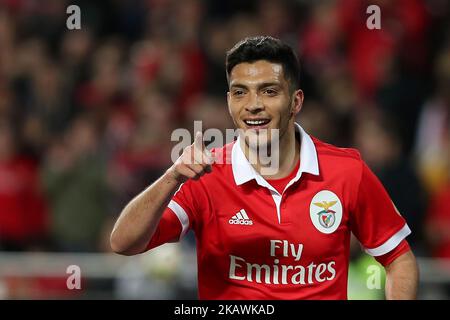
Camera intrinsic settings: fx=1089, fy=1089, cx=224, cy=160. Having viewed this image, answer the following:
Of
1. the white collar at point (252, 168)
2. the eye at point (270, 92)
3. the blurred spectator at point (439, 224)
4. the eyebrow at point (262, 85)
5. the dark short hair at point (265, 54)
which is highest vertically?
the dark short hair at point (265, 54)

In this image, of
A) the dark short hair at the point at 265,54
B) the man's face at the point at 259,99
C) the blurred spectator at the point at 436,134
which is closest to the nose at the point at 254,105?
the man's face at the point at 259,99

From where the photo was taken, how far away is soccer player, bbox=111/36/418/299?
4172 mm

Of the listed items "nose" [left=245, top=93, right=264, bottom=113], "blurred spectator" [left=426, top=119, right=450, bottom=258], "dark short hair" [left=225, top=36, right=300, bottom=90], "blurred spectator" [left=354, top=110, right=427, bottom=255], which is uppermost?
"dark short hair" [left=225, top=36, right=300, bottom=90]

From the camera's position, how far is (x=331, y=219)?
4.23 meters

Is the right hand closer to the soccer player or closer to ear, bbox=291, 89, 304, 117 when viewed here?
the soccer player

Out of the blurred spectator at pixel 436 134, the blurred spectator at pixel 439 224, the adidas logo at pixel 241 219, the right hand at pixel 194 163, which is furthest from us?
the blurred spectator at pixel 436 134

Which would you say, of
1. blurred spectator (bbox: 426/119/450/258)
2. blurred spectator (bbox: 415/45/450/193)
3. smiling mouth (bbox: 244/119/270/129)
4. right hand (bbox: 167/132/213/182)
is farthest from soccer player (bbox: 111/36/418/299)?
blurred spectator (bbox: 415/45/450/193)

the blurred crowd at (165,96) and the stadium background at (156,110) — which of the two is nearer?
the stadium background at (156,110)

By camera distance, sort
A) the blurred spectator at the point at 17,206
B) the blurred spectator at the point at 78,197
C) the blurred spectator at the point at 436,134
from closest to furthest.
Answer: the blurred spectator at the point at 436,134, the blurred spectator at the point at 78,197, the blurred spectator at the point at 17,206

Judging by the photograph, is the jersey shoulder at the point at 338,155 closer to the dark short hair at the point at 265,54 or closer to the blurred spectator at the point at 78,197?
the dark short hair at the point at 265,54

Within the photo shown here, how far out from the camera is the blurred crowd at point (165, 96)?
27.1ft

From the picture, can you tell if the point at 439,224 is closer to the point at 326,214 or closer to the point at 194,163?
the point at 326,214

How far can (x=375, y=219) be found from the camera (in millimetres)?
4316

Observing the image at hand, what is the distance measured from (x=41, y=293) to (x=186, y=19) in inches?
129
